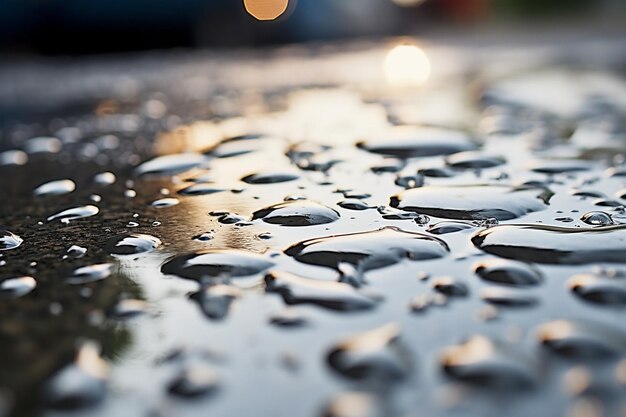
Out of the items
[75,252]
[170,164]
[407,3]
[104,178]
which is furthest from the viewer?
[407,3]

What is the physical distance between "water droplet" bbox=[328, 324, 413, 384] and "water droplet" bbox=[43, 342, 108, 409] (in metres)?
0.20

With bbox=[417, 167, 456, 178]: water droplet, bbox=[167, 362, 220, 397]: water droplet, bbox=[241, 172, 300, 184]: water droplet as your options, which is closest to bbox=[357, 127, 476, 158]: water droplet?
bbox=[417, 167, 456, 178]: water droplet

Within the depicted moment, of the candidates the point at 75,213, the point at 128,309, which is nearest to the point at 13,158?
the point at 75,213

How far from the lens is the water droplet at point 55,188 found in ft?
4.47

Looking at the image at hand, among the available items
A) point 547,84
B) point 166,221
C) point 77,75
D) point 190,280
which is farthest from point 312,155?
point 77,75

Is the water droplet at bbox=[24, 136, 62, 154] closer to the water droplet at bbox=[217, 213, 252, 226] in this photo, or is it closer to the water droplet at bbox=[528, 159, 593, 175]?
the water droplet at bbox=[217, 213, 252, 226]

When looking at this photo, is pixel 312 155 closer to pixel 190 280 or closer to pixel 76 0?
pixel 190 280

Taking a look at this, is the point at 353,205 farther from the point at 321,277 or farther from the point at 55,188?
the point at 55,188

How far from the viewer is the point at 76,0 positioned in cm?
605

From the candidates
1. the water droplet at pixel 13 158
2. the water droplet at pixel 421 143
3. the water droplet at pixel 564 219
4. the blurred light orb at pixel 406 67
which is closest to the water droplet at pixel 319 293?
the water droplet at pixel 564 219

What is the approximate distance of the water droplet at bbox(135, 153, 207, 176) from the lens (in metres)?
1.52

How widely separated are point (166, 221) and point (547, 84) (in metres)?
2.17

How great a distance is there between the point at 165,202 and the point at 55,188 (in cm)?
30

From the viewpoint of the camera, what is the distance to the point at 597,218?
3.33ft
